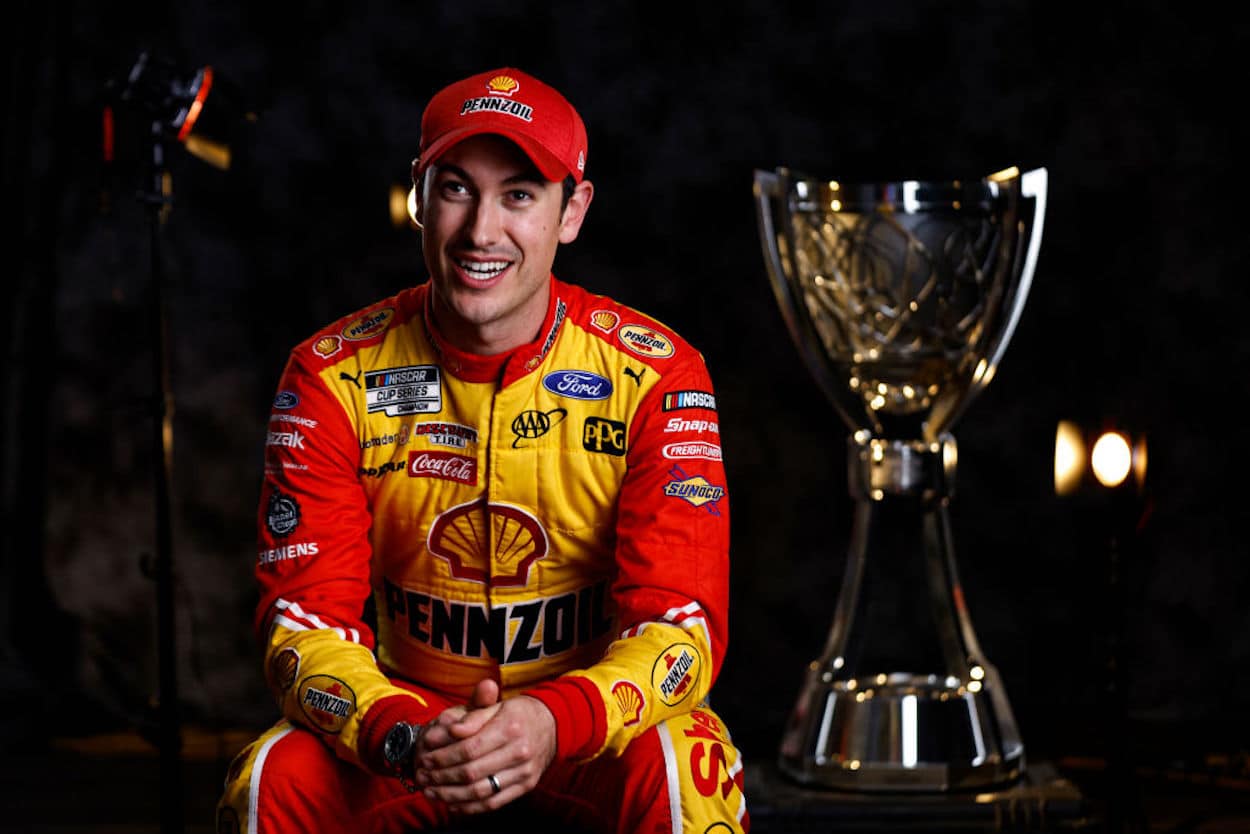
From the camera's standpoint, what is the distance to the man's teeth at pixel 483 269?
4.78 feet

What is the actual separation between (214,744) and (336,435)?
A: 1.21 metres

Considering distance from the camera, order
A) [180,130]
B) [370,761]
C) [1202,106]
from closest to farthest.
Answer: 1. [370,761]
2. [180,130]
3. [1202,106]

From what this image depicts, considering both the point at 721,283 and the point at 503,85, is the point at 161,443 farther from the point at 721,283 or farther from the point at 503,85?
the point at 721,283

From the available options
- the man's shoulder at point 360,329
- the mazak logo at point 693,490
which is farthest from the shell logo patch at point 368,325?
the mazak logo at point 693,490

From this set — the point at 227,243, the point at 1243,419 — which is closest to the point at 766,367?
the point at 1243,419

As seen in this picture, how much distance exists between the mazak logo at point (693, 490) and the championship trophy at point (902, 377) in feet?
1.70

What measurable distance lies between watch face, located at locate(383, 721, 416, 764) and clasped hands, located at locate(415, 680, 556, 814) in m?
0.02

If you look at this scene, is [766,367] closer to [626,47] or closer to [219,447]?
[626,47]

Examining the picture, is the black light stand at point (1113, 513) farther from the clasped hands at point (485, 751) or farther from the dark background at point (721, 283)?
the clasped hands at point (485, 751)

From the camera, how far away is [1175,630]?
98.0 inches

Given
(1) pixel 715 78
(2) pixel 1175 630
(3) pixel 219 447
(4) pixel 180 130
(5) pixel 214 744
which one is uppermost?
(1) pixel 715 78

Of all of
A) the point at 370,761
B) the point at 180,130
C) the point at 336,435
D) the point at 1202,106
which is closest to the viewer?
the point at 370,761

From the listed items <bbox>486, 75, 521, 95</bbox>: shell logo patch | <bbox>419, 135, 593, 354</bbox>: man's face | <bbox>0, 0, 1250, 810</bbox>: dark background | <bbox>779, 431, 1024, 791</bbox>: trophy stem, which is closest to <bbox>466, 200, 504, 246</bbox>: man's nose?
<bbox>419, 135, 593, 354</bbox>: man's face

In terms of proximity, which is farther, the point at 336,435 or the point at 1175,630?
the point at 1175,630
